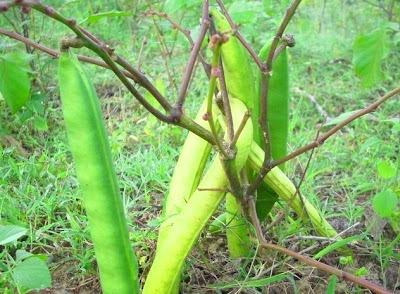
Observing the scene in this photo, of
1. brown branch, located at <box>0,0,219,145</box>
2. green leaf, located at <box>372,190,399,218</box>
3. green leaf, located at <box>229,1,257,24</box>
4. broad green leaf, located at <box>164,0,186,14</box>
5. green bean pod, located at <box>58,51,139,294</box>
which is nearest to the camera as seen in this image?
brown branch, located at <box>0,0,219,145</box>

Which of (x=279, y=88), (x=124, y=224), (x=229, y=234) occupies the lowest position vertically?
(x=229, y=234)

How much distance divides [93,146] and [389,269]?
3.21 feet

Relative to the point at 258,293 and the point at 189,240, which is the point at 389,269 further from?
the point at 189,240

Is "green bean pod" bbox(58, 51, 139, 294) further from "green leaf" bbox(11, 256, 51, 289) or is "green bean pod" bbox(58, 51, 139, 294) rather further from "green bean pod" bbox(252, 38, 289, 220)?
"green bean pod" bbox(252, 38, 289, 220)

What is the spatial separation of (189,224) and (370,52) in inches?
31.5

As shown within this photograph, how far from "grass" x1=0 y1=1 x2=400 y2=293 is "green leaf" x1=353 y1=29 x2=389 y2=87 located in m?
0.15

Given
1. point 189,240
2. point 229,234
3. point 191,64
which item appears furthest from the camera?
point 229,234

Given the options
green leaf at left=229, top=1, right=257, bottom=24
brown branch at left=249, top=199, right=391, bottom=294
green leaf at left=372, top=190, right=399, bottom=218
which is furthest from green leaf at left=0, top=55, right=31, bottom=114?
green leaf at left=372, top=190, right=399, bottom=218

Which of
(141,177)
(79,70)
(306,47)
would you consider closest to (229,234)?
(141,177)

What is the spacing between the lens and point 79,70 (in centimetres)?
104

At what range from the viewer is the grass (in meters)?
1.64

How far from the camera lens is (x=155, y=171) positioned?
2158mm

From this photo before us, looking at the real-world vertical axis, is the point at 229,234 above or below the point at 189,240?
below

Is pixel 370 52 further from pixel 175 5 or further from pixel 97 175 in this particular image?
pixel 97 175
